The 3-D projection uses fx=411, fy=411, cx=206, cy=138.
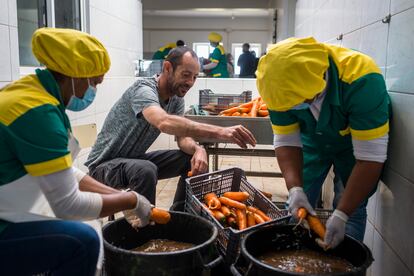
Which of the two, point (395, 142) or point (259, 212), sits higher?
point (395, 142)

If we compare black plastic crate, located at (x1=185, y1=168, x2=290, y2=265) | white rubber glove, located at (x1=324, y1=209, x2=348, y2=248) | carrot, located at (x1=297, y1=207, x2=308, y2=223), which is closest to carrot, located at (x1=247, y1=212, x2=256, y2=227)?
black plastic crate, located at (x1=185, y1=168, x2=290, y2=265)

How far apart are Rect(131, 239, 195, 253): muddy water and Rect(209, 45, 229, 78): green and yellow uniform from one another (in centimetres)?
545

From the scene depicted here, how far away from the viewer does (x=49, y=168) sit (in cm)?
117

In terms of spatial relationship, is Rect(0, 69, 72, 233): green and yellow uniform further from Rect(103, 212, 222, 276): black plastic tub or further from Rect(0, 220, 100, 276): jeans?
Rect(103, 212, 222, 276): black plastic tub

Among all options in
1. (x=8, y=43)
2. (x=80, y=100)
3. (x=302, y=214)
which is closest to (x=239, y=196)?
(x=302, y=214)

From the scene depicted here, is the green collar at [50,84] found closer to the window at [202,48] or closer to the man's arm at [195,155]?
the man's arm at [195,155]

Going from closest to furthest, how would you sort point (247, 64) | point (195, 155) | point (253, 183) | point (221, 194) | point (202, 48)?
1. point (221, 194)
2. point (195, 155)
3. point (253, 183)
4. point (247, 64)
5. point (202, 48)

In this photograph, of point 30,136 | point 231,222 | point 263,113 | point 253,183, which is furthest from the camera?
point 253,183

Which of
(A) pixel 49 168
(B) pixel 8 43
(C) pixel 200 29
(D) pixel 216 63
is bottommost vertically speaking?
(A) pixel 49 168

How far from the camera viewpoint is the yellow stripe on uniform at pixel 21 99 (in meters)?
1.15

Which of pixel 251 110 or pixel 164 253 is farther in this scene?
pixel 251 110

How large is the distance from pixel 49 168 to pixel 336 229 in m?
0.95

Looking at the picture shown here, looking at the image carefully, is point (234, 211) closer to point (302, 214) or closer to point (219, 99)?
point (302, 214)

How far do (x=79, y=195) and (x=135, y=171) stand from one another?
79 cm
